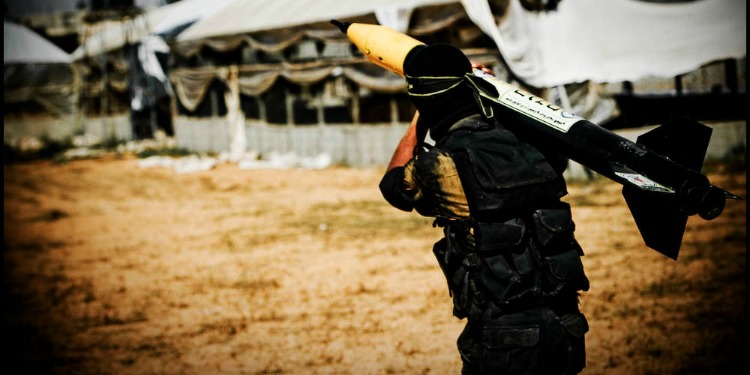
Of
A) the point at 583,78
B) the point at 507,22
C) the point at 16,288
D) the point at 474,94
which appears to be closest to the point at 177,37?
the point at 507,22

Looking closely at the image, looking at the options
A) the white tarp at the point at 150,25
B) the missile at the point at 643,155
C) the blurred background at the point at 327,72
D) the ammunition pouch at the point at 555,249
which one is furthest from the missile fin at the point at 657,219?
the white tarp at the point at 150,25

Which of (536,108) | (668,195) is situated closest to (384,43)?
(536,108)

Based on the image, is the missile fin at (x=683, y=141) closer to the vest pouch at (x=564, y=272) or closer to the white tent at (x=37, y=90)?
the vest pouch at (x=564, y=272)

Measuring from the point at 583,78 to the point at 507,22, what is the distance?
167 cm

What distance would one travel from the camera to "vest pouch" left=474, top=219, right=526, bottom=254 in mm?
2295

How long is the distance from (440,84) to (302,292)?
3.84 metres

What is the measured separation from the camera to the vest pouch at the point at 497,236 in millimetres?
2295

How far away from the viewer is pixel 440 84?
7.51ft

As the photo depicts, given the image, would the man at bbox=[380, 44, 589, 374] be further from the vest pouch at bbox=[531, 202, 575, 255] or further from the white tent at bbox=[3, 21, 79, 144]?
the white tent at bbox=[3, 21, 79, 144]

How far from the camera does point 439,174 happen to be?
226 cm

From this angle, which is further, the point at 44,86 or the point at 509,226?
the point at 44,86

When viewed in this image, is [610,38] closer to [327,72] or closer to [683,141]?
[327,72]

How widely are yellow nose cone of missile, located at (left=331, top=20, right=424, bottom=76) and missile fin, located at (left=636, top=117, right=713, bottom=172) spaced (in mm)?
955

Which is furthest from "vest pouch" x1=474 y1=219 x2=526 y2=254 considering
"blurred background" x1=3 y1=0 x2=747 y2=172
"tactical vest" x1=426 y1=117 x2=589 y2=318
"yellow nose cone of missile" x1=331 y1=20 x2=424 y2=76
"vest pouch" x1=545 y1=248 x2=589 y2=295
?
"blurred background" x1=3 y1=0 x2=747 y2=172
